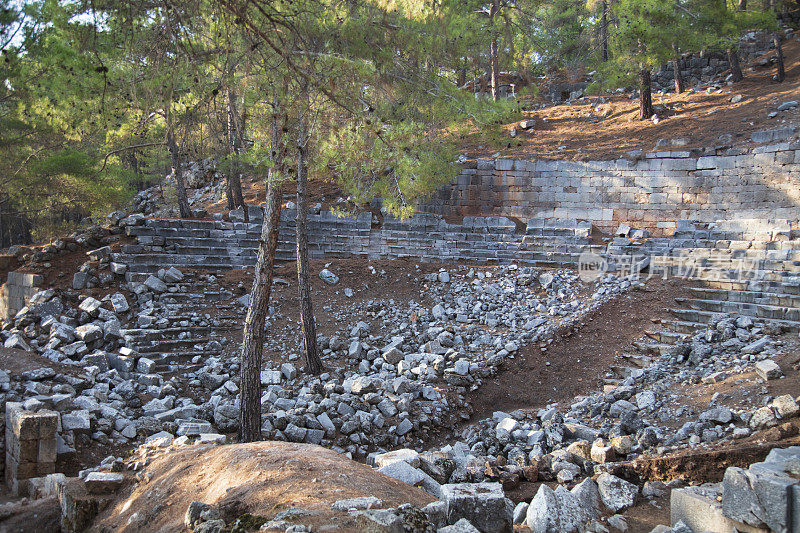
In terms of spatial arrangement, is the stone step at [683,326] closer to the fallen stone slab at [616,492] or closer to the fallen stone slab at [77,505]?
the fallen stone slab at [616,492]

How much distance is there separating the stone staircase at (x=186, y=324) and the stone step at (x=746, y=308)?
9038 millimetres

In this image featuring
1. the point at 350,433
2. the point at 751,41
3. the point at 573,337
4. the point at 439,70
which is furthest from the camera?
the point at 751,41

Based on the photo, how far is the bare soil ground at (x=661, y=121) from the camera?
1658 centimetres

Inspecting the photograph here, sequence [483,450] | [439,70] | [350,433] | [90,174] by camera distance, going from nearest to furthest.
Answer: [483,450] < [350,433] < [439,70] < [90,174]

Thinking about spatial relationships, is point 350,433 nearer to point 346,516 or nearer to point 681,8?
point 346,516

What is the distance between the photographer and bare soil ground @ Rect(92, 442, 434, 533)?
3.66 m

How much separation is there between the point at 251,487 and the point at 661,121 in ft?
60.4

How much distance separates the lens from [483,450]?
22.1 ft

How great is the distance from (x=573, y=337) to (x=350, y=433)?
199 inches

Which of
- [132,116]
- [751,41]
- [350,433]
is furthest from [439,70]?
[751,41]

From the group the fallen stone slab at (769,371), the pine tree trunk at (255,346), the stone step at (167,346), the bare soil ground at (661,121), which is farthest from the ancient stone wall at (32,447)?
the bare soil ground at (661,121)

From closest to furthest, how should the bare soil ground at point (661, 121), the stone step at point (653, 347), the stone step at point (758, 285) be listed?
the stone step at point (653, 347) → the stone step at point (758, 285) → the bare soil ground at point (661, 121)

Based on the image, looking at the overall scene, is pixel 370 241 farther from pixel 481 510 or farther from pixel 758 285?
pixel 481 510

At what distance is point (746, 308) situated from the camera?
1012cm
